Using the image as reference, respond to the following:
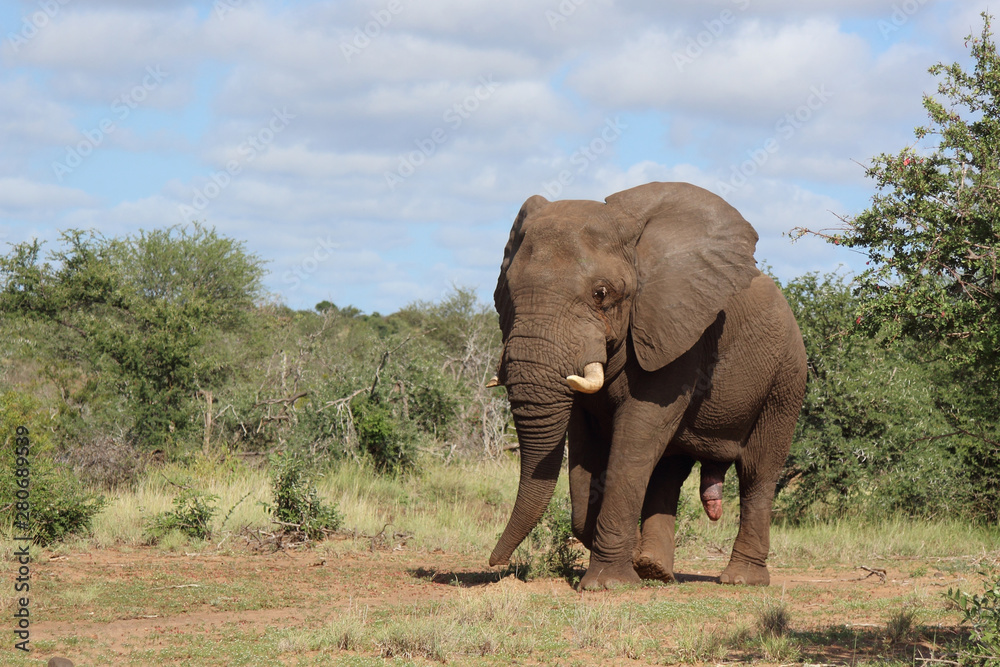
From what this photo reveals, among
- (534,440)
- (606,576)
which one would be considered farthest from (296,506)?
(534,440)

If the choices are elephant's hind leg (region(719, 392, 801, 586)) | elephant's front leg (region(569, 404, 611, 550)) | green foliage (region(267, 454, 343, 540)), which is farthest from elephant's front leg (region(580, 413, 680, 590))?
green foliage (region(267, 454, 343, 540))

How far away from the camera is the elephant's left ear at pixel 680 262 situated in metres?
8.30

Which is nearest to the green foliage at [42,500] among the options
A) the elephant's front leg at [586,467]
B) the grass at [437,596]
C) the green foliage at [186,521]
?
the grass at [437,596]

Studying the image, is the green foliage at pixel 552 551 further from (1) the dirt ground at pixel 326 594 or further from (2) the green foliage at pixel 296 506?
(2) the green foliage at pixel 296 506

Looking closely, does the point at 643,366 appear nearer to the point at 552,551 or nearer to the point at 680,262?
the point at 680,262

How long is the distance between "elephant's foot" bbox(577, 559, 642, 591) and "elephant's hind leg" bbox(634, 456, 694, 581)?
464 millimetres

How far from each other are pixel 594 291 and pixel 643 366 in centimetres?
81

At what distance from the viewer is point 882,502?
13062 millimetres

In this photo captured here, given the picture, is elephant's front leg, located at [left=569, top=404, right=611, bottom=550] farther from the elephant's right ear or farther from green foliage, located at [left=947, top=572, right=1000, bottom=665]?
green foliage, located at [left=947, top=572, right=1000, bottom=665]

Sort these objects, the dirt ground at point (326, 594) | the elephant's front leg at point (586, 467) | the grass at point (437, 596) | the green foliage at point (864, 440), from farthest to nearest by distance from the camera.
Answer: the green foliage at point (864, 440) → the elephant's front leg at point (586, 467) → the dirt ground at point (326, 594) → the grass at point (437, 596)

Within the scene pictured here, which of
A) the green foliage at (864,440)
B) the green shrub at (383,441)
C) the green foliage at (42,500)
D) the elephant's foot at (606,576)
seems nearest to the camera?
the elephant's foot at (606,576)

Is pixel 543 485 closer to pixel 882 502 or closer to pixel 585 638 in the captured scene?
pixel 585 638

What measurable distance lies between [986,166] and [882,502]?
503cm

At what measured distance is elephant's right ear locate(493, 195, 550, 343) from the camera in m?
8.48
